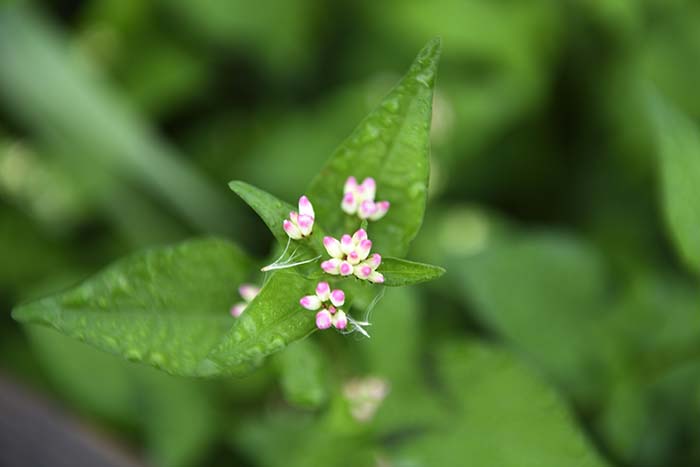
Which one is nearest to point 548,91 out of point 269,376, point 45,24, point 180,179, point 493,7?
point 493,7

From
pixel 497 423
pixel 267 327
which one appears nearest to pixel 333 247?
pixel 267 327

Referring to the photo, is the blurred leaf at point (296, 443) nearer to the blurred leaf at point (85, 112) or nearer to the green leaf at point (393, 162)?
the green leaf at point (393, 162)

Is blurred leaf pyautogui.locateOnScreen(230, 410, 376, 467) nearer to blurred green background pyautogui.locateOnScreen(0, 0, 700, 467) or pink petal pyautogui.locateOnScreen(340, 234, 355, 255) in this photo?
blurred green background pyautogui.locateOnScreen(0, 0, 700, 467)

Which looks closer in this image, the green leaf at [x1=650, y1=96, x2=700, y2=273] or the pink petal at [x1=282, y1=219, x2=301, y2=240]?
the pink petal at [x1=282, y1=219, x2=301, y2=240]

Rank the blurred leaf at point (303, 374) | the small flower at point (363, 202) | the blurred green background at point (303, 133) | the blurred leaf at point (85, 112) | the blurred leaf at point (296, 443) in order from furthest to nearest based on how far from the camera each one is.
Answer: the blurred leaf at point (85, 112)
the blurred green background at point (303, 133)
the blurred leaf at point (296, 443)
the blurred leaf at point (303, 374)
the small flower at point (363, 202)

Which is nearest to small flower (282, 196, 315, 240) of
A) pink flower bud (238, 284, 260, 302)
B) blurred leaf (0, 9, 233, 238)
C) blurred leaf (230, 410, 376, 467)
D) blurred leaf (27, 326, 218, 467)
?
pink flower bud (238, 284, 260, 302)

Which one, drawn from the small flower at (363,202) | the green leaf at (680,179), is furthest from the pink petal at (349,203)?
the green leaf at (680,179)

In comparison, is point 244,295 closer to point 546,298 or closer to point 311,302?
point 311,302
